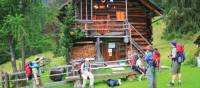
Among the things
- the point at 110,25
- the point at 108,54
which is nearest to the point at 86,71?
the point at 110,25

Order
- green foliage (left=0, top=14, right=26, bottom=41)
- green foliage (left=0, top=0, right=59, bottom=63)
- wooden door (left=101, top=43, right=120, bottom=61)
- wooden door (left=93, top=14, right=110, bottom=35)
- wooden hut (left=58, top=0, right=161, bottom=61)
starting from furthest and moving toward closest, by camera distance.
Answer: wooden door (left=101, top=43, right=120, bottom=61)
wooden door (left=93, top=14, right=110, bottom=35)
wooden hut (left=58, top=0, right=161, bottom=61)
green foliage (left=0, top=0, right=59, bottom=63)
green foliage (left=0, top=14, right=26, bottom=41)

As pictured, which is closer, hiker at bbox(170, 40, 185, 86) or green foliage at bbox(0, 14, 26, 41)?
hiker at bbox(170, 40, 185, 86)

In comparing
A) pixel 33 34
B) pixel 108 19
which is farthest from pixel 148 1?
pixel 33 34

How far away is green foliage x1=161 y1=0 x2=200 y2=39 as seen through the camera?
55.6 m

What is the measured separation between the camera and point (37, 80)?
28828 mm

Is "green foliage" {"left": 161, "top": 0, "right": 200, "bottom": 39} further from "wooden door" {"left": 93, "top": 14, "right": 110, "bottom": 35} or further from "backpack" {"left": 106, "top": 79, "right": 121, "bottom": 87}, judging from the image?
"backpack" {"left": 106, "top": 79, "right": 121, "bottom": 87}

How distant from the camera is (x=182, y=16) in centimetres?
5709

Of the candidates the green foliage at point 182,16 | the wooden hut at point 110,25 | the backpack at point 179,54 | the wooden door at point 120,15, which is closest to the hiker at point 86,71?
the backpack at point 179,54

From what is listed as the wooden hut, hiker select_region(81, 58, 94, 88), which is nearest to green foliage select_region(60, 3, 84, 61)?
the wooden hut

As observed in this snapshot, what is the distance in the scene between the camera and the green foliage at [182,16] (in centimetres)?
5561

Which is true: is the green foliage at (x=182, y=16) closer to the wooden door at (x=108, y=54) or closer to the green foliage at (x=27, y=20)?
the wooden door at (x=108, y=54)

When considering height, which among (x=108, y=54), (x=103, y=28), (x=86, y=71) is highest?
(x=103, y=28)

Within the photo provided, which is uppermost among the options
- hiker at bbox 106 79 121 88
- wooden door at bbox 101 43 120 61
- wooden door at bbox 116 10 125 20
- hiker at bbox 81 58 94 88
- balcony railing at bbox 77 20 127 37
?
wooden door at bbox 116 10 125 20

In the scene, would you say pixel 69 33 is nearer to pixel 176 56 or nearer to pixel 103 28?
pixel 103 28
